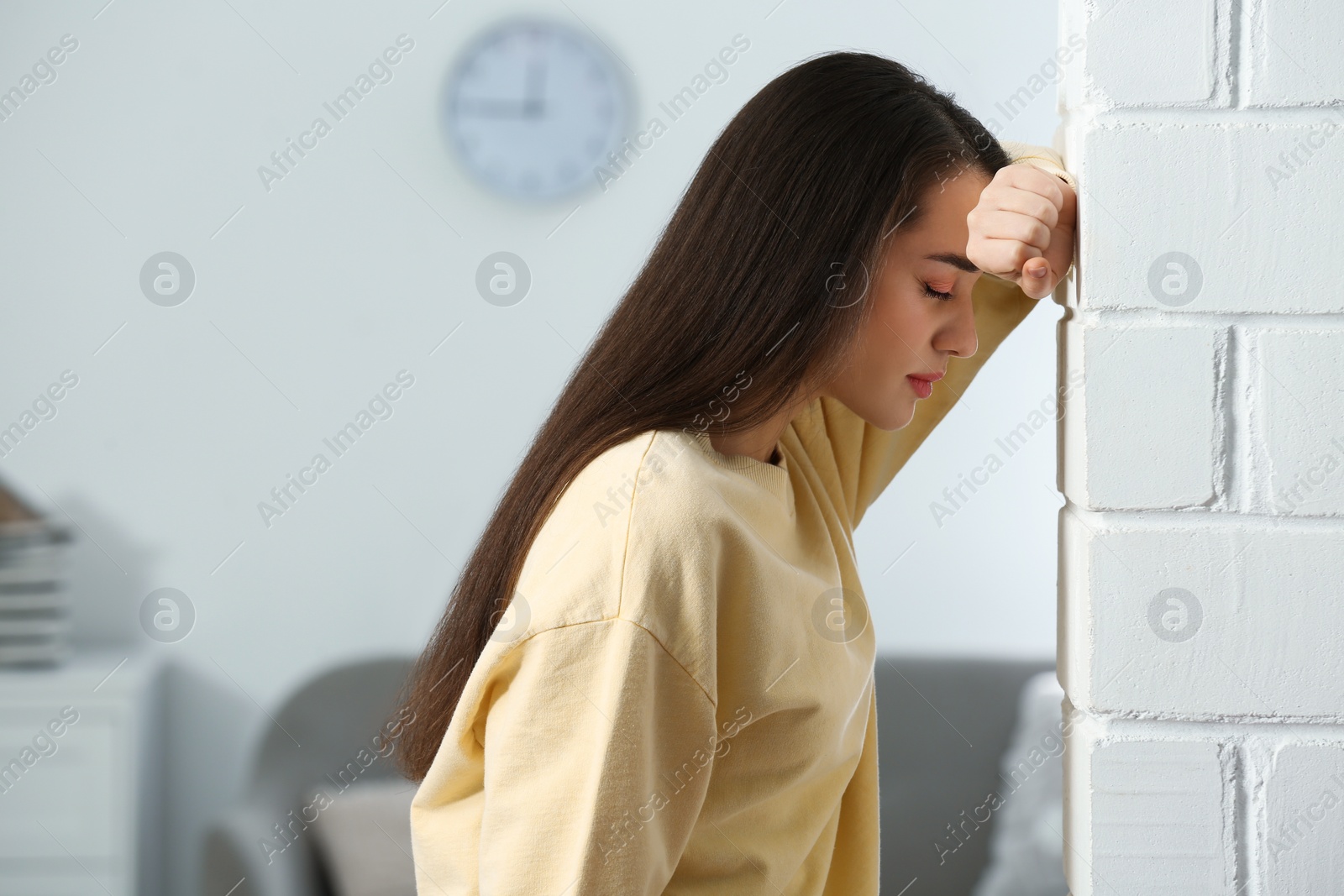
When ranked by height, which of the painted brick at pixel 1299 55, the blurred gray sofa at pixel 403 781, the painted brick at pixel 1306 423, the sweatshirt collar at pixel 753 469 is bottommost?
the blurred gray sofa at pixel 403 781

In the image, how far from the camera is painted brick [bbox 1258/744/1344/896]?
1.82 ft

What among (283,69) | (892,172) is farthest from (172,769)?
(892,172)

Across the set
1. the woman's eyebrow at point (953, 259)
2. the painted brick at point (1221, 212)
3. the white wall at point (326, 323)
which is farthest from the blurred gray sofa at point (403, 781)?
the painted brick at point (1221, 212)

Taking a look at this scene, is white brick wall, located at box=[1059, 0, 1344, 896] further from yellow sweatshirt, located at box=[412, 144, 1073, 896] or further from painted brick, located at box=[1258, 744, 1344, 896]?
yellow sweatshirt, located at box=[412, 144, 1073, 896]

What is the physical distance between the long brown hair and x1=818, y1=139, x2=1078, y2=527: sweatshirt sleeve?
16 centimetres

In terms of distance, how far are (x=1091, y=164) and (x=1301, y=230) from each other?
0.36 feet

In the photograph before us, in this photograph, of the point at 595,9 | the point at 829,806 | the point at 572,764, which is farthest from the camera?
the point at 595,9

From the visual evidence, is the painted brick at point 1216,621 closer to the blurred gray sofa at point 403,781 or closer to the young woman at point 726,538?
the young woman at point 726,538

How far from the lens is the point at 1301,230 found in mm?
559

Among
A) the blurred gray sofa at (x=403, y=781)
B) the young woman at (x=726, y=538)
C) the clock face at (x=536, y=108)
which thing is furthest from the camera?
the clock face at (x=536, y=108)

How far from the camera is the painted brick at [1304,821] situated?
556mm

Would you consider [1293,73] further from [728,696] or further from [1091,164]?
[728,696]

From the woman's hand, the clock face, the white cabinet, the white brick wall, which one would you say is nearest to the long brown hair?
the woman's hand

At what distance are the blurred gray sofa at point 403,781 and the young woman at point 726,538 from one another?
1.20m
